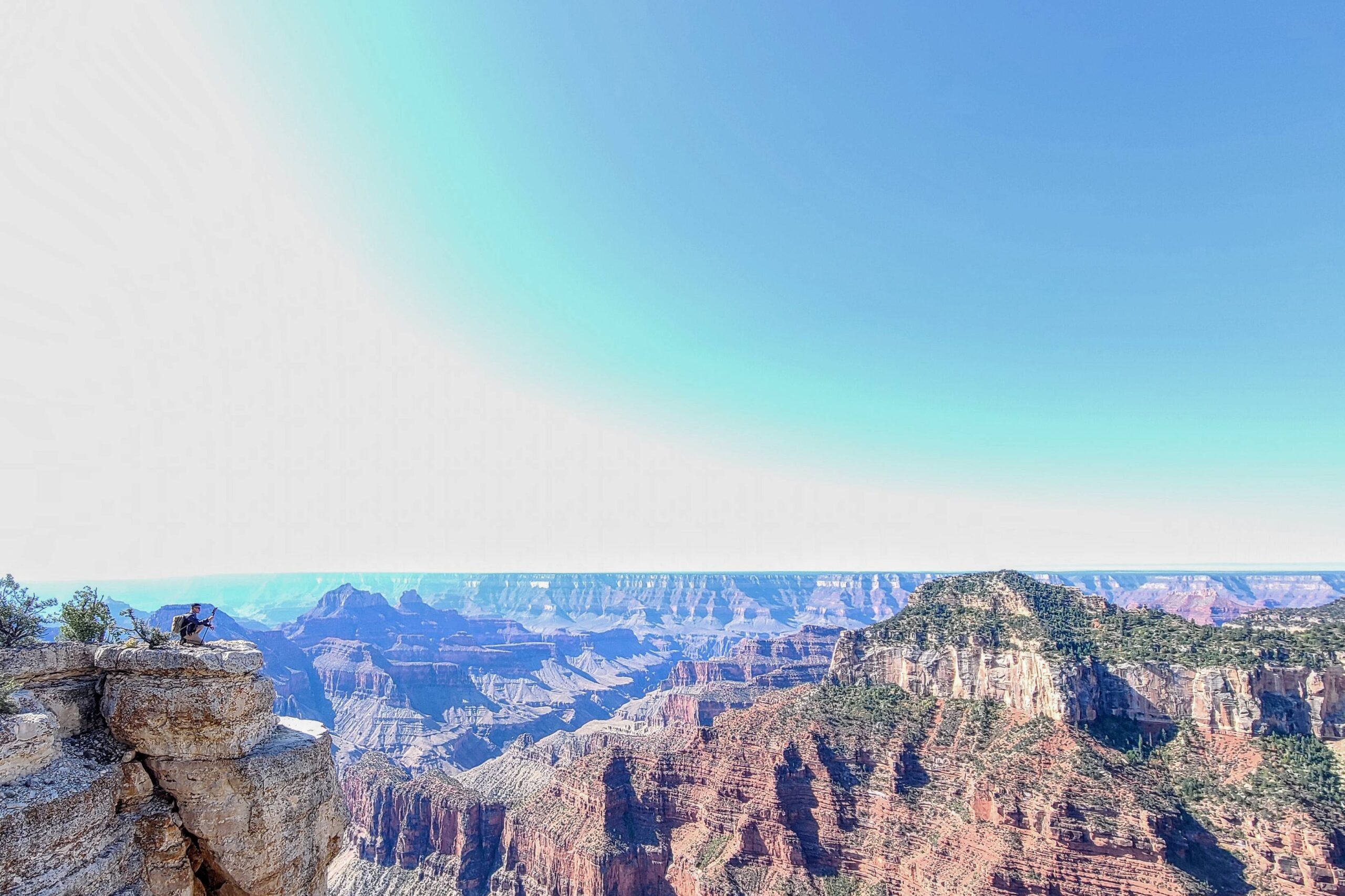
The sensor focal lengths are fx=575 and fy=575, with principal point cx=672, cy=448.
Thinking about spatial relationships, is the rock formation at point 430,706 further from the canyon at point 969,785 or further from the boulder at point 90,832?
the boulder at point 90,832

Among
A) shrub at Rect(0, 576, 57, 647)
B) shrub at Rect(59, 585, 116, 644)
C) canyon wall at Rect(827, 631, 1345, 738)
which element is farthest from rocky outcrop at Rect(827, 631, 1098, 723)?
shrub at Rect(0, 576, 57, 647)

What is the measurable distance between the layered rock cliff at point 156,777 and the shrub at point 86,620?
4.69ft

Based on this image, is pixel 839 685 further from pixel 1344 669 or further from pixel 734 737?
pixel 1344 669

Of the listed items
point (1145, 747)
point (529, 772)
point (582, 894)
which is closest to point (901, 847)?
point (1145, 747)

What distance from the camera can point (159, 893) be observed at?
9.76 metres

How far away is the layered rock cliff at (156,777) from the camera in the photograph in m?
8.40

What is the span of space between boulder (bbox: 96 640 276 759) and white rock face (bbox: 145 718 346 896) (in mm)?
353

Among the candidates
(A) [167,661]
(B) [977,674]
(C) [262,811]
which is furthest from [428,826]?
(A) [167,661]

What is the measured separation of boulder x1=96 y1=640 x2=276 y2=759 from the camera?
1008 cm

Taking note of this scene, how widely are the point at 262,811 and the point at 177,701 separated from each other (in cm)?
268

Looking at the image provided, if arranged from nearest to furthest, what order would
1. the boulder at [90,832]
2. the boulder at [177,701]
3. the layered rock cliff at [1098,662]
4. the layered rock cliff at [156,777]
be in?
the boulder at [90,832], the layered rock cliff at [156,777], the boulder at [177,701], the layered rock cliff at [1098,662]

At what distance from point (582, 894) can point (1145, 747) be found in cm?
4945

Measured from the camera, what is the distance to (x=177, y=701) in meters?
10.2

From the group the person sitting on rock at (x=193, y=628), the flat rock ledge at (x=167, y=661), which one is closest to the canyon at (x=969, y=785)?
the flat rock ledge at (x=167, y=661)
